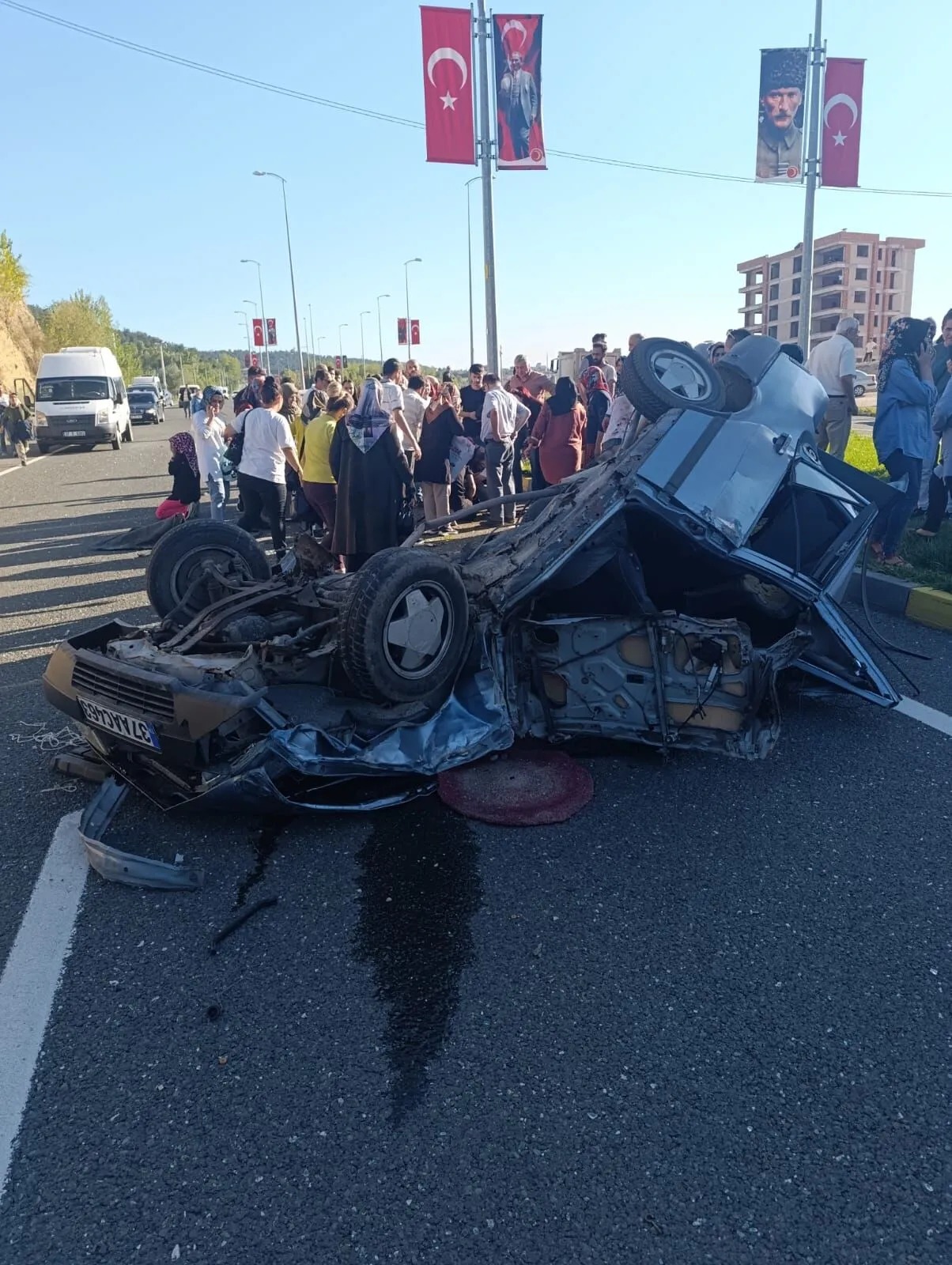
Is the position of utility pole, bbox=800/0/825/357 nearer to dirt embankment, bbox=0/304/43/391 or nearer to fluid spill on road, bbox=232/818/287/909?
fluid spill on road, bbox=232/818/287/909

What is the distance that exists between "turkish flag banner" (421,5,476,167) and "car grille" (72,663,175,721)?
1272 centimetres

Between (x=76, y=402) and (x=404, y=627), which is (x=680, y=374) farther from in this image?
(x=76, y=402)

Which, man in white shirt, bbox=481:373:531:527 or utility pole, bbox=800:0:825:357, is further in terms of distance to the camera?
utility pole, bbox=800:0:825:357

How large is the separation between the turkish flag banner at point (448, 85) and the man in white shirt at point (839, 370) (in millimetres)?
7918

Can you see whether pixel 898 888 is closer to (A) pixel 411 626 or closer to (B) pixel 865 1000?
(B) pixel 865 1000

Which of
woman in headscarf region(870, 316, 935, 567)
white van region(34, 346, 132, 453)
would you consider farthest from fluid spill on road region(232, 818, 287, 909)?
white van region(34, 346, 132, 453)

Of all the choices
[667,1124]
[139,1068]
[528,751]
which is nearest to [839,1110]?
[667,1124]

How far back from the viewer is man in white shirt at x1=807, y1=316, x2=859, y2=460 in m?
8.44

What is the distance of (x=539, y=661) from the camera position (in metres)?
4.08

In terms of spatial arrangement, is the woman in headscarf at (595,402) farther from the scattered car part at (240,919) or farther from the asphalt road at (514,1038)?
the scattered car part at (240,919)

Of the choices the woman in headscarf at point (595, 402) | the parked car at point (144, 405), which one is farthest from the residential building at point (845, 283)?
the woman in headscarf at point (595, 402)

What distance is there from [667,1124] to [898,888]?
1420 mm

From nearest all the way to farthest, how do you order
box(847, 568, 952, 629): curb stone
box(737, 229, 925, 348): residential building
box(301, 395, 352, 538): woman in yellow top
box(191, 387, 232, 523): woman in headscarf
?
box(847, 568, 952, 629): curb stone < box(301, 395, 352, 538): woman in yellow top < box(191, 387, 232, 523): woman in headscarf < box(737, 229, 925, 348): residential building

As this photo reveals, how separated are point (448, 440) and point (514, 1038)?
7188mm
